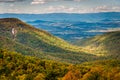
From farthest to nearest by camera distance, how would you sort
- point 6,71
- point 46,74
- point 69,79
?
point 6,71 < point 46,74 < point 69,79

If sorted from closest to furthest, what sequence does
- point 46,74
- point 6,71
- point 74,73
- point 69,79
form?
point 69,79 < point 74,73 < point 46,74 < point 6,71

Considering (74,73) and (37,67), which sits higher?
(74,73)

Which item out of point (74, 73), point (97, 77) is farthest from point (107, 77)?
point (74, 73)

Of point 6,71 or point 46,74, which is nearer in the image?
point 46,74

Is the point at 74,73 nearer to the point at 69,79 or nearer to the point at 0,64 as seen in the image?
the point at 69,79

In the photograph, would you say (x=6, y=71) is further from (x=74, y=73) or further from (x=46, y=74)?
(x=74, y=73)

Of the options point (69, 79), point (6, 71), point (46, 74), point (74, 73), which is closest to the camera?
point (69, 79)

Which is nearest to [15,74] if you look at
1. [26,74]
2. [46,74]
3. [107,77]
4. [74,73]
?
[26,74]

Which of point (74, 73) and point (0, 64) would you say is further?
point (0, 64)

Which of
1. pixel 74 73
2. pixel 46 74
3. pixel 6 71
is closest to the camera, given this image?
pixel 74 73
